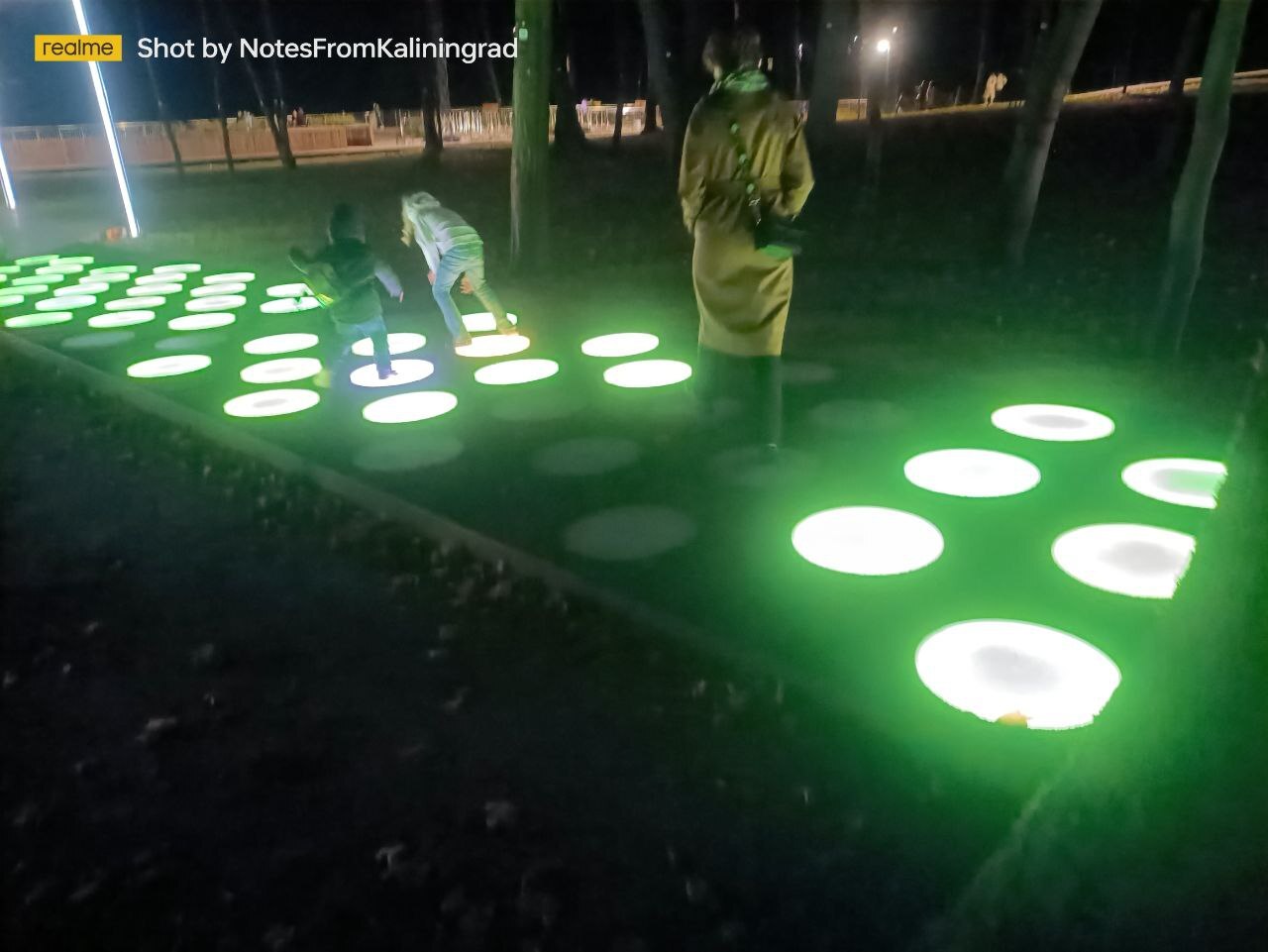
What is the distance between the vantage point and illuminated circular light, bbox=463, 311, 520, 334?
7.48 metres

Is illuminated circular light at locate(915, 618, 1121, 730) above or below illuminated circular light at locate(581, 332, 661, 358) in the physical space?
below

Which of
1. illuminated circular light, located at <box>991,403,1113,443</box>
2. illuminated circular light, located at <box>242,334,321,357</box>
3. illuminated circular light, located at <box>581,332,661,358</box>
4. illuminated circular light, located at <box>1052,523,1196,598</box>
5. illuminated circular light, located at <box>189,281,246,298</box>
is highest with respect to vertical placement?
illuminated circular light, located at <box>189,281,246,298</box>

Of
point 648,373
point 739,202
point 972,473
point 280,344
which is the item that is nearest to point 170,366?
point 280,344

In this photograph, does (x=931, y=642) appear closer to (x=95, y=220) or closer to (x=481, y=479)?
(x=481, y=479)

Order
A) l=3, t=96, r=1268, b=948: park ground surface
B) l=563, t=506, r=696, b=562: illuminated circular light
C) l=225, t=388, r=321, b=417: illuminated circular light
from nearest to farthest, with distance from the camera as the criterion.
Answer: l=3, t=96, r=1268, b=948: park ground surface, l=563, t=506, r=696, b=562: illuminated circular light, l=225, t=388, r=321, b=417: illuminated circular light

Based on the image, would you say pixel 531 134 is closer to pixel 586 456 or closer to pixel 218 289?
pixel 218 289

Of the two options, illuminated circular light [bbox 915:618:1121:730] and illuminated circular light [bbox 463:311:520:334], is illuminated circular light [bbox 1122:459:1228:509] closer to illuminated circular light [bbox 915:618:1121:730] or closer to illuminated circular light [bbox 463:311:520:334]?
illuminated circular light [bbox 915:618:1121:730]

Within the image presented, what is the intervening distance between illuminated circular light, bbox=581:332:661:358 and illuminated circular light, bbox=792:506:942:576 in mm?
3044

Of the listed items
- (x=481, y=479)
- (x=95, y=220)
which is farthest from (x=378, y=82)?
(x=481, y=479)

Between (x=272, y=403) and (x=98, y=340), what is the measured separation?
3134 millimetres

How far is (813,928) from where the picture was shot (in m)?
2.01

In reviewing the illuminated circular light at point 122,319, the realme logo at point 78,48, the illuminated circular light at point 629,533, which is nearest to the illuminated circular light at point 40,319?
the illuminated circular light at point 122,319

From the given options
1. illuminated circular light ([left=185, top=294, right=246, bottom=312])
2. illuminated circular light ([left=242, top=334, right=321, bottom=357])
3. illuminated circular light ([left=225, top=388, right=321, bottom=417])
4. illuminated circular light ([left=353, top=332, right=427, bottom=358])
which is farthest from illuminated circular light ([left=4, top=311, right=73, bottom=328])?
illuminated circular light ([left=225, top=388, right=321, bottom=417])

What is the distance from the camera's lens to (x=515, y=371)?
6305 mm
